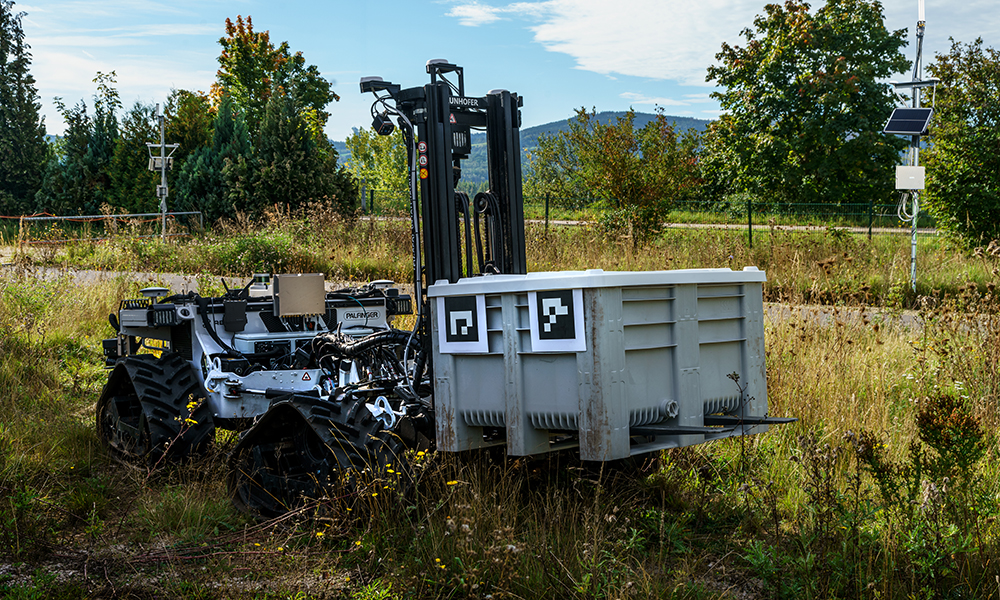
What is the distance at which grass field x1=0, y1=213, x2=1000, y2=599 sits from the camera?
11.8ft

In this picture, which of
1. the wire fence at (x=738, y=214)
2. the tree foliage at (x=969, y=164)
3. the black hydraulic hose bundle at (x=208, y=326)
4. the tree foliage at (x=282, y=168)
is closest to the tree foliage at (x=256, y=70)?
the tree foliage at (x=282, y=168)

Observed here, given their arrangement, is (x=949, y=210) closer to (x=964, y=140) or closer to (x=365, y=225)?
(x=964, y=140)

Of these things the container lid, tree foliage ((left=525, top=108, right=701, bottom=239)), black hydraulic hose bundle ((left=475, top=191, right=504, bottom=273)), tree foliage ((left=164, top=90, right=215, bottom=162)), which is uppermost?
tree foliage ((left=164, top=90, right=215, bottom=162))

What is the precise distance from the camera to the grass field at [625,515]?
3.59m

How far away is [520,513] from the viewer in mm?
4207

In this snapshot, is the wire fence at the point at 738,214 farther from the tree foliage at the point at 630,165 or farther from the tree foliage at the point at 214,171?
the tree foliage at the point at 214,171

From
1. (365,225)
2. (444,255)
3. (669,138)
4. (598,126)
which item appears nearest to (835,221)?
(669,138)

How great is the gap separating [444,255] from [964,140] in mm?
15636

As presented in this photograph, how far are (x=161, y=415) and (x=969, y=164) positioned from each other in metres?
16.1

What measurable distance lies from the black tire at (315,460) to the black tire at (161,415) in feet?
2.02

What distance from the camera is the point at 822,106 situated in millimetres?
29547

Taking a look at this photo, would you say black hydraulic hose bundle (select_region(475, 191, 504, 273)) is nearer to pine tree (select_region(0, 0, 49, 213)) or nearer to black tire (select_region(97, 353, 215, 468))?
black tire (select_region(97, 353, 215, 468))

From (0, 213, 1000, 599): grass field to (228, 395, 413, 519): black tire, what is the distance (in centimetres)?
11

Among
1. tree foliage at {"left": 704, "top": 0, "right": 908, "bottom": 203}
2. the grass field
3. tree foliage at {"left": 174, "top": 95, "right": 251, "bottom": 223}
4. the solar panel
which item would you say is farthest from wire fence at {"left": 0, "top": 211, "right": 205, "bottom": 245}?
tree foliage at {"left": 704, "top": 0, "right": 908, "bottom": 203}
